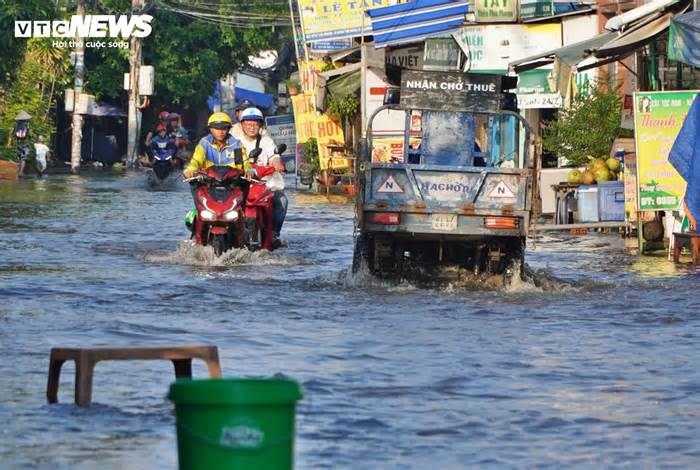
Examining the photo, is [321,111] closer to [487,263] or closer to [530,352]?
[487,263]

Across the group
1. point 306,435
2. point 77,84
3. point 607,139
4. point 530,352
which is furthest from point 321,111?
point 306,435

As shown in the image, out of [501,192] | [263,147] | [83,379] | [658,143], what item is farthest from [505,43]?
[83,379]

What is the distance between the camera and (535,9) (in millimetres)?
31953

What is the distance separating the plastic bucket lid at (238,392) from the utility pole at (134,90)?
55.8 metres

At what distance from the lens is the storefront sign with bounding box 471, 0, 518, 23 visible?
1235 inches

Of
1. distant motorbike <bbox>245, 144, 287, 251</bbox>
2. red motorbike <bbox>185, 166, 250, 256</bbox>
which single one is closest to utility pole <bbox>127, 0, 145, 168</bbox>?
distant motorbike <bbox>245, 144, 287, 251</bbox>

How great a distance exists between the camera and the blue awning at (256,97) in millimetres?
87250

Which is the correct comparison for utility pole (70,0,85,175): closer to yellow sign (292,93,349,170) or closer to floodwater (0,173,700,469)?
yellow sign (292,93,349,170)

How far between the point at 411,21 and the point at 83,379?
25.4 metres

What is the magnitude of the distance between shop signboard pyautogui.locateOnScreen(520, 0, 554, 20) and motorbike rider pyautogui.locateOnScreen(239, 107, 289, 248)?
47.2 feet

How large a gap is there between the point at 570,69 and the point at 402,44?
11712 mm

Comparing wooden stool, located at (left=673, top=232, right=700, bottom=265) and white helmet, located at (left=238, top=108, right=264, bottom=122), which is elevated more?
white helmet, located at (left=238, top=108, right=264, bottom=122)

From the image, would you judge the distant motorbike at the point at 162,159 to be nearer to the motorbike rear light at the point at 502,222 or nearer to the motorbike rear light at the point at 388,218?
the motorbike rear light at the point at 388,218

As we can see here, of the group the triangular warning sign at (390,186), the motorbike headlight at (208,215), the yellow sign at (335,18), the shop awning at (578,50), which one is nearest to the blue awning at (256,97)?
the yellow sign at (335,18)
